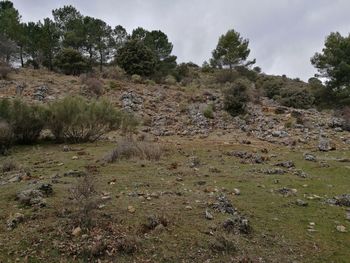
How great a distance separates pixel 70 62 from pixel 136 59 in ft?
18.6

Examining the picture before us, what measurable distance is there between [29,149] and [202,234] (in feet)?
32.7

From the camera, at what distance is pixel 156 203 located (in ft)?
23.0

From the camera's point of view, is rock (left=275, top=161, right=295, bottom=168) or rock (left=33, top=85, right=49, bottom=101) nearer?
rock (left=275, top=161, right=295, bottom=168)

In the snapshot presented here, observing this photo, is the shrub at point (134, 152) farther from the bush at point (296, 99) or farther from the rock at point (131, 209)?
the bush at point (296, 99)

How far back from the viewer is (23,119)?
14922 mm

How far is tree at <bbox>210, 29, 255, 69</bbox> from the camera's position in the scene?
40469mm

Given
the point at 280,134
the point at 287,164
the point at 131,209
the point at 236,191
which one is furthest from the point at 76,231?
the point at 280,134

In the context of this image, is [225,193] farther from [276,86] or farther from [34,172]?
[276,86]

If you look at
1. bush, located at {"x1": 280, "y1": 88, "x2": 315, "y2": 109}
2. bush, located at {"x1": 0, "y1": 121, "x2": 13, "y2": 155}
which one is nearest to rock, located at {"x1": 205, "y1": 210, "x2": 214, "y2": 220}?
bush, located at {"x1": 0, "y1": 121, "x2": 13, "y2": 155}

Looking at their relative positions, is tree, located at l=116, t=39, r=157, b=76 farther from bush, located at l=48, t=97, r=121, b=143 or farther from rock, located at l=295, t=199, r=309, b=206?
rock, located at l=295, t=199, r=309, b=206

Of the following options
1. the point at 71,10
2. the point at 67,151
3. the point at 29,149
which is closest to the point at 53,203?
the point at 67,151

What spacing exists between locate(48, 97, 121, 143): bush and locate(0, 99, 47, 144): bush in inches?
17.1

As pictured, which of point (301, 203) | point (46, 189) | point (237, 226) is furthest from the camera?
point (301, 203)

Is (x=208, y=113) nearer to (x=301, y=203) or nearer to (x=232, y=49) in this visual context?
(x=301, y=203)
